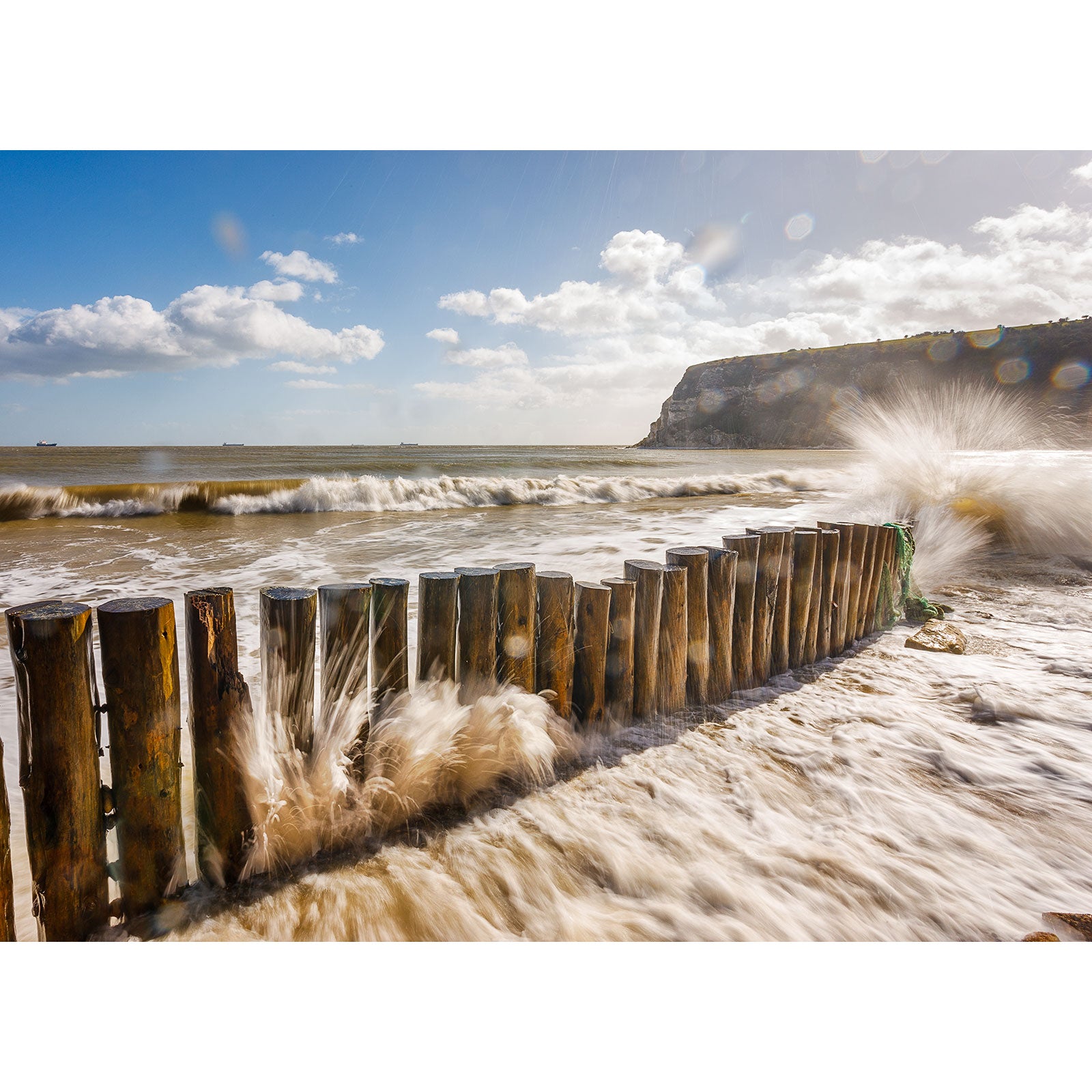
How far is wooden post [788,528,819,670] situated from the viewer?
11.2ft

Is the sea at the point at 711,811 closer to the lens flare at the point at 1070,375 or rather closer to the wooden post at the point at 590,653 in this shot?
the wooden post at the point at 590,653

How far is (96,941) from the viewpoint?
162 centimetres

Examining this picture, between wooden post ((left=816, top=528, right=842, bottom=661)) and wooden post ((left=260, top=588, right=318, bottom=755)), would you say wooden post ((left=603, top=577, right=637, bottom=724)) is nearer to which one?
wooden post ((left=260, top=588, right=318, bottom=755))

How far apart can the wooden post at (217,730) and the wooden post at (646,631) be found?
1741 mm

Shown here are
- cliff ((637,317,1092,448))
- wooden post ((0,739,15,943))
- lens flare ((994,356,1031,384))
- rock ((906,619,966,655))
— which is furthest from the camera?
lens flare ((994,356,1031,384))

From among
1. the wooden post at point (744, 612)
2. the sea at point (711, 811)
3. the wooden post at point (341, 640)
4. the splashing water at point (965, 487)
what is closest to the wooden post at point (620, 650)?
the sea at point (711, 811)

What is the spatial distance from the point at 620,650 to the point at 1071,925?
1768 millimetres

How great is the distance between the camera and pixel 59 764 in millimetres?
1518

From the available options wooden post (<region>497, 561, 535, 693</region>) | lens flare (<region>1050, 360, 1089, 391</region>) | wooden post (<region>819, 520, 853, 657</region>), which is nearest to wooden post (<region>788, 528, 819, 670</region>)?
wooden post (<region>819, 520, 853, 657</region>)

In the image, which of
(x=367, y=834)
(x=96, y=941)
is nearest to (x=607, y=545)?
(x=367, y=834)

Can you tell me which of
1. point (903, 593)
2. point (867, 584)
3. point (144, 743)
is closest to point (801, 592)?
point (867, 584)

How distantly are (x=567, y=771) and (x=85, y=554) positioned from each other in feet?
27.8

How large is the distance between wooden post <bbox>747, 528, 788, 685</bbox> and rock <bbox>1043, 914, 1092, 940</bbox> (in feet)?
5.31

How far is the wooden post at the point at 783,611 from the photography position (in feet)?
10.7
